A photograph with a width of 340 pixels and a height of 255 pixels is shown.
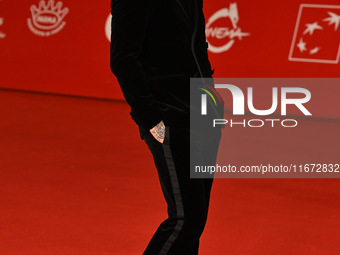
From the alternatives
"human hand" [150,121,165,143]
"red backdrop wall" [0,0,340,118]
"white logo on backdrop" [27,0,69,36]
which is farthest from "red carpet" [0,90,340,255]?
"white logo on backdrop" [27,0,69,36]

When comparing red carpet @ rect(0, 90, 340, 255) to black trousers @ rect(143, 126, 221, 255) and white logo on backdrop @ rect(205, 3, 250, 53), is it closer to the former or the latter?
black trousers @ rect(143, 126, 221, 255)

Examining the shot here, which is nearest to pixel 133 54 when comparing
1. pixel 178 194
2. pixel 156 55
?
pixel 156 55

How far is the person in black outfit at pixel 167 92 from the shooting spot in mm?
1184

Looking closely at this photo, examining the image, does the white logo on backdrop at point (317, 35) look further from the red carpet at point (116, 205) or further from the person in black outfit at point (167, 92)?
the person in black outfit at point (167, 92)

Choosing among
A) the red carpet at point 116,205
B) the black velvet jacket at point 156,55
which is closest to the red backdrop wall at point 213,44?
the red carpet at point 116,205

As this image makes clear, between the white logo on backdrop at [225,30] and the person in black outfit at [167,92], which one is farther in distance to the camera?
the white logo on backdrop at [225,30]

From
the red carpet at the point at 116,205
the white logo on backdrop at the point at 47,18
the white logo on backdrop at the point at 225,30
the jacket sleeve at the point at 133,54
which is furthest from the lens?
the white logo on backdrop at the point at 47,18

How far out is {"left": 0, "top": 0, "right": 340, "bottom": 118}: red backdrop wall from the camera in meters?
5.56

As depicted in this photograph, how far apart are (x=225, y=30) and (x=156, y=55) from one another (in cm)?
465

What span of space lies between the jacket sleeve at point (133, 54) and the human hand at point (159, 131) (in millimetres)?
22

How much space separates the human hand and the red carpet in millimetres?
891

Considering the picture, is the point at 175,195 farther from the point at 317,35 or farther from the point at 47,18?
the point at 47,18

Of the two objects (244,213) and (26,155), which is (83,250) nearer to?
(244,213)

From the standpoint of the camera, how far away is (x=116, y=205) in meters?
2.57
